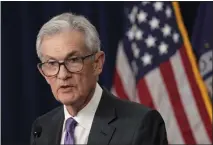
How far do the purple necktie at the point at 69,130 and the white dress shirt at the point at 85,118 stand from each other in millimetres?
11

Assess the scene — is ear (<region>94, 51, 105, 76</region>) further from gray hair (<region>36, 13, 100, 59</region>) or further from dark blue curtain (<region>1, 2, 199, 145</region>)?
dark blue curtain (<region>1, 2, 199, 145</region>)

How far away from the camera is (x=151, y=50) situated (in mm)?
2881

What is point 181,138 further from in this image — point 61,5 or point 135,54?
point 61,5

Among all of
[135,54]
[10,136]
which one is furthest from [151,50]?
[10,136]

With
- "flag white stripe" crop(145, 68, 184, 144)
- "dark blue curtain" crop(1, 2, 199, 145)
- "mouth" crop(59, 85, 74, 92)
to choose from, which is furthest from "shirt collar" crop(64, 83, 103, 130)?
"dark blue curtain" crop(1, 2, 199, 145)

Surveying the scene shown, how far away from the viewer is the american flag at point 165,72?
111 inches

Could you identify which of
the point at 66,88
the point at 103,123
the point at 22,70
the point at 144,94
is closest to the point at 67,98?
the point at 66,88

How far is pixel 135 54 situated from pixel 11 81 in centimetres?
89

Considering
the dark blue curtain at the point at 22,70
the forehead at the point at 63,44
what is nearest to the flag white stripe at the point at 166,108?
the dark blue curtain at the point at 22,70

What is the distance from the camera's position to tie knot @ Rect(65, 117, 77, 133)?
131 cm

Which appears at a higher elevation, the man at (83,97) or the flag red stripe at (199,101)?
the man at (83,97)

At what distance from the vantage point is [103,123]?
4.33 ft

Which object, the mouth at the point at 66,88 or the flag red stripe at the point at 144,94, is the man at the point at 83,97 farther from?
the flag red stripe at the point at 144,94

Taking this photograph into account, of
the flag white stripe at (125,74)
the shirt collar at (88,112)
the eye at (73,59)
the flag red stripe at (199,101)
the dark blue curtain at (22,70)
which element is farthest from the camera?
the dark blue curtain at (22,70)
